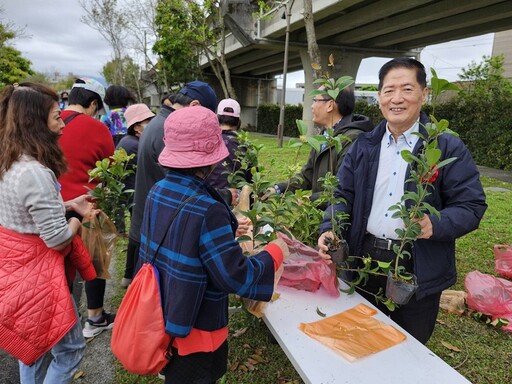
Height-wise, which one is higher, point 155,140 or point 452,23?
point 452,23

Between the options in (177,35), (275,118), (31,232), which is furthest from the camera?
(275,118)

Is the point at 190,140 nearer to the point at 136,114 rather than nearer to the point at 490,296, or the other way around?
the point at 136,114

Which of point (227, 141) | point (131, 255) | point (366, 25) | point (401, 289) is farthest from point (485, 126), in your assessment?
point (401, 289)

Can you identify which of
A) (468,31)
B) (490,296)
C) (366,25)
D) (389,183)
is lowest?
(490,296)

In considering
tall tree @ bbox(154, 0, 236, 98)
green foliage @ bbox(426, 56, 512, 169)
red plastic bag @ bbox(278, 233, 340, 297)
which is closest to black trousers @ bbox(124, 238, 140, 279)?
red plastic bag @ bbox(278, 233, 340, 297)

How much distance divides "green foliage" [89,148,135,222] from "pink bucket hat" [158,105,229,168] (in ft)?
3.53

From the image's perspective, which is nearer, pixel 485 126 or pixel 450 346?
pixel 450 346

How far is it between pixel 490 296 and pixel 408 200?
2.01 m

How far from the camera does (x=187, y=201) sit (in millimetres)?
1321

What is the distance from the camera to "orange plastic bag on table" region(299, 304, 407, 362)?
4.69 feet

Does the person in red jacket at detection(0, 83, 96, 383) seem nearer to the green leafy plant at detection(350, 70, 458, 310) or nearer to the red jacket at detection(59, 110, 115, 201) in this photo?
the red jacket at detection(59, 110, 115, 201)

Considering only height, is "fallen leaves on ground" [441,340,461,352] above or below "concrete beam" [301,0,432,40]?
below

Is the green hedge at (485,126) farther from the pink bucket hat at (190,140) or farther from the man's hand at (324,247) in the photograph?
the pink bucket hat at (190,140)

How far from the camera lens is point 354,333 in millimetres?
1539
